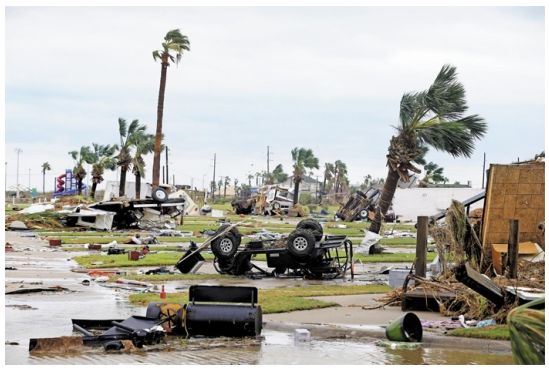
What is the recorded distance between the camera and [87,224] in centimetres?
5066

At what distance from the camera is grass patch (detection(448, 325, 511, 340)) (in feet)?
46.0

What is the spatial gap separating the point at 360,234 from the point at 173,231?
396 inches

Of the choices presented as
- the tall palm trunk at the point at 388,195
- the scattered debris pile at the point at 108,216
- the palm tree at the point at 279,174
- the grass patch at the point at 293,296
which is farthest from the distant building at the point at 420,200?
the palm tree at the point at 279,174

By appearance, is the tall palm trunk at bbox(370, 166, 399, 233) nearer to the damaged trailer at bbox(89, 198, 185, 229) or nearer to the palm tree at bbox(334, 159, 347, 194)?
the damaged trailer at bbox(89, 198, 185, 229)

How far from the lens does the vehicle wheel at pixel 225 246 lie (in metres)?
24.3

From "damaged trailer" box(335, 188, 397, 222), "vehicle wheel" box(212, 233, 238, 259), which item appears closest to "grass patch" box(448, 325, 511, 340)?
"vehicle wheel" box(212, 233, 238, 259)

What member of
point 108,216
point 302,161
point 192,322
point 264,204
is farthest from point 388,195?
point 302,161

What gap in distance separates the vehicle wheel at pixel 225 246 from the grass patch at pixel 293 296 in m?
2.63

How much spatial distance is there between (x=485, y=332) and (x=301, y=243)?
9909mm

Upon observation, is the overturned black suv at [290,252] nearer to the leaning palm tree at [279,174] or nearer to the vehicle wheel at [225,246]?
the vehicle wheel at [225,246]

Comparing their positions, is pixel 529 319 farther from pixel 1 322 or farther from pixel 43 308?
pixel 43 308

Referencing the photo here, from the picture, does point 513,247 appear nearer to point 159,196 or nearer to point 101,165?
point 159,196

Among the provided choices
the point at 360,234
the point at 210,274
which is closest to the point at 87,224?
the point at 360,234

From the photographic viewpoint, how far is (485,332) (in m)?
14.2
